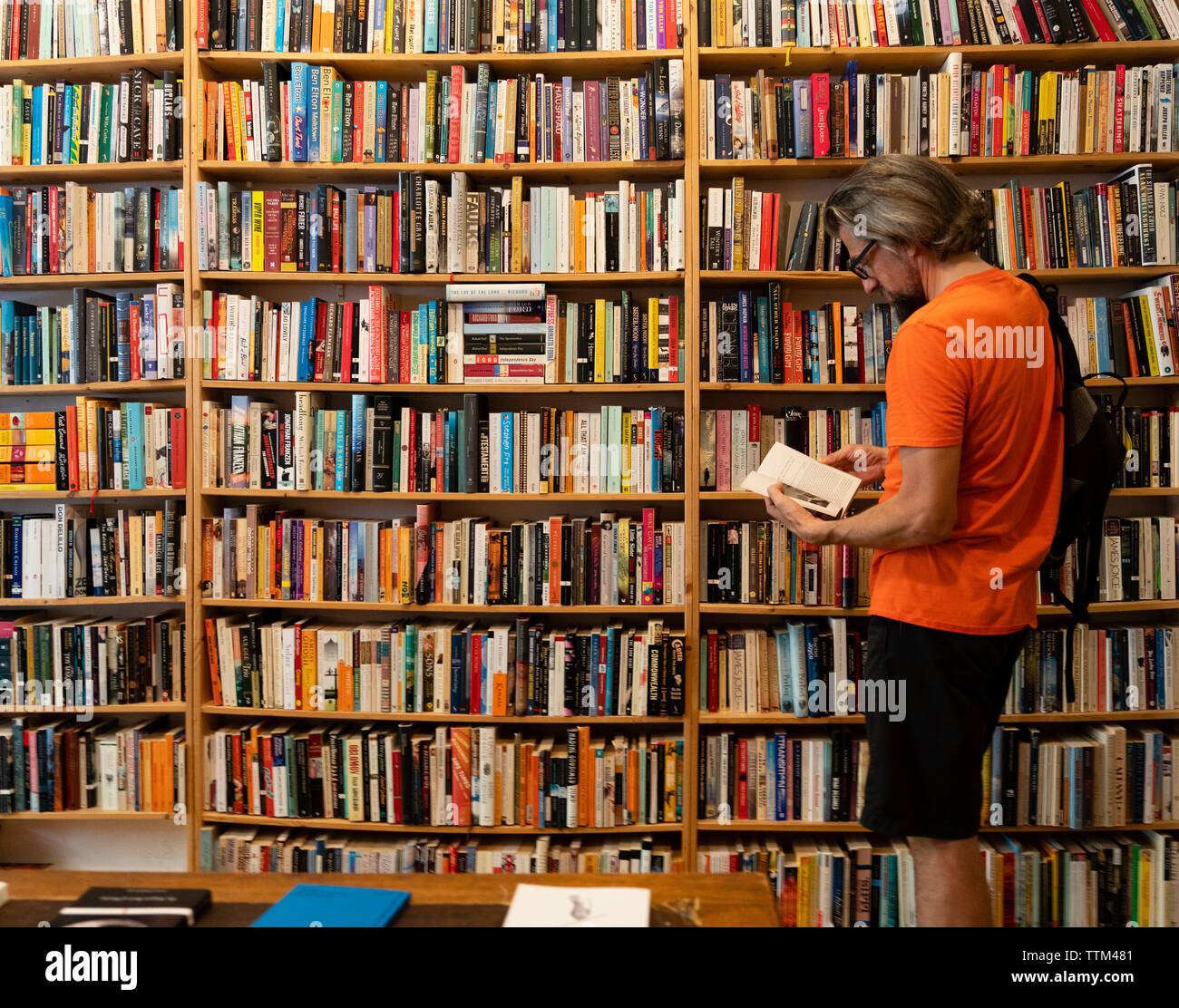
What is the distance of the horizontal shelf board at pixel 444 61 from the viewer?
7.24ft

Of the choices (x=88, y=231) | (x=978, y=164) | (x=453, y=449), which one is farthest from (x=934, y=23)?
(x=88, y=231)

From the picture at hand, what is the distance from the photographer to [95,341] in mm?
2295

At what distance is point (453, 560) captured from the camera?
2258 mm

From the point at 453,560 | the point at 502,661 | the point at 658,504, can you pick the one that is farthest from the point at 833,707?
the point at 453,560

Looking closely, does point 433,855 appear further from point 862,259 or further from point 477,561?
point 862,259

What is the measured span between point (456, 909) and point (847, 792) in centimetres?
152

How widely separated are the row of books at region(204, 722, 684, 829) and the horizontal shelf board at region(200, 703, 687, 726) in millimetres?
35

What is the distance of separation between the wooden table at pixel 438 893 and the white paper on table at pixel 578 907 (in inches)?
0.8

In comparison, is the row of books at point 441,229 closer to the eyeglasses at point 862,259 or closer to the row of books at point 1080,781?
the eyeglasses at point 862,259

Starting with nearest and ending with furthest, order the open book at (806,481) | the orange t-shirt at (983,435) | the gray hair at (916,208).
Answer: the orange t-shirt at (983,435)
the gray hair at (916,208)
the open book at (806,481)

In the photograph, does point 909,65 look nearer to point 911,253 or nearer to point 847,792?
point 911,253

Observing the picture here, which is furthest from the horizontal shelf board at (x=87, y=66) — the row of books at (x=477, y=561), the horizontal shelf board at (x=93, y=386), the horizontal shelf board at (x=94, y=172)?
the row of books at (x=477, y=561)

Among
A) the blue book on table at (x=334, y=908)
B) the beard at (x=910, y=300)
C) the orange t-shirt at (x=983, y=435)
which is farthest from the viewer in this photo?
the beard at (x=910, y=300)

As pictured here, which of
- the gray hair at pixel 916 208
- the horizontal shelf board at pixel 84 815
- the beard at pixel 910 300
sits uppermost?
the gray hair at pixel 916 208
